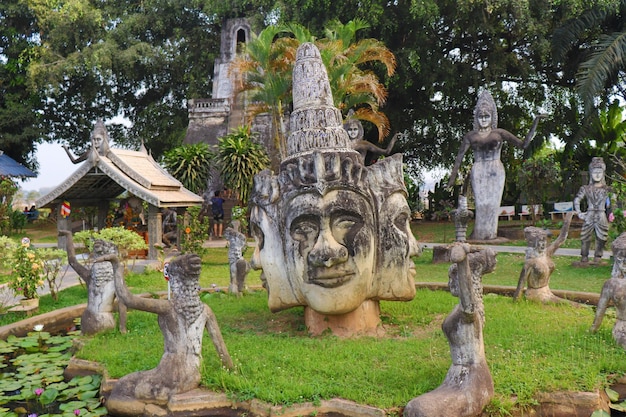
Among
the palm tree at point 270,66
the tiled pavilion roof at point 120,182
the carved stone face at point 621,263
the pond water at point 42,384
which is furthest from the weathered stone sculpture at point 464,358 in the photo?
the palm tree at point 270,66

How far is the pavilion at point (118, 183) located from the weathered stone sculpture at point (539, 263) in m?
7.98

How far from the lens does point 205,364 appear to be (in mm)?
4590

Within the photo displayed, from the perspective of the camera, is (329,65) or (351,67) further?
(351,67)

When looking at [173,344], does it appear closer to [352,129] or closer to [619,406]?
[619,406]

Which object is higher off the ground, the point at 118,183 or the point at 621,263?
the point at 118,183

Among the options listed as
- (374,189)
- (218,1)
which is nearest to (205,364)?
(374,189)

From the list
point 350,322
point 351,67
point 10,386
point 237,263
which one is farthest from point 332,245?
point 351,67

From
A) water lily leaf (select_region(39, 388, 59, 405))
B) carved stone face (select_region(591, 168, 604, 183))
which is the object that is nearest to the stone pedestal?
water lily leaf (select_region(39, 388, 59, 405))

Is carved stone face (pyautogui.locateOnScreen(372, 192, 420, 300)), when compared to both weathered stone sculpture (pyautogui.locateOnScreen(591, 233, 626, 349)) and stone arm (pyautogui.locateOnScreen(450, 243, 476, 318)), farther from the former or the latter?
weathered stone sculpture (pyautogui.locateOnScreen(591, 233, 626, 349))

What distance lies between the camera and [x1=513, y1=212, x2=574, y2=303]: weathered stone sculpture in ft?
21.8

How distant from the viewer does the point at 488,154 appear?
1282cm

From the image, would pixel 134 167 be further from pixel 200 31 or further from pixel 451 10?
pixel 200 31

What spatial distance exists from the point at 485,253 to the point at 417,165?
68.4 feet

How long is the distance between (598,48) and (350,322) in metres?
14.0
